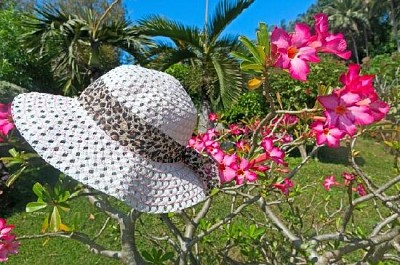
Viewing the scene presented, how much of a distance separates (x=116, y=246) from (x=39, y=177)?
2088 millimetres

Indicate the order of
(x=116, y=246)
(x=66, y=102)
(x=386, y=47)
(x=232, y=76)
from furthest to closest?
(x=386, y=47), (x=232, y=76), (x=116, y=246), (x=66, y=102)

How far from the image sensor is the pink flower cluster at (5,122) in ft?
2.96

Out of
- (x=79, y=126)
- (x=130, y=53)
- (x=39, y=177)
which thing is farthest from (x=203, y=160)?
(x=130, y=53)

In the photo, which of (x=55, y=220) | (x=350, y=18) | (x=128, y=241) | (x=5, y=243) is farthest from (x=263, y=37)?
(x=350, y=18)

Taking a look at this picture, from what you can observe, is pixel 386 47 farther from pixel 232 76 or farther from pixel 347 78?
pixel 347 78

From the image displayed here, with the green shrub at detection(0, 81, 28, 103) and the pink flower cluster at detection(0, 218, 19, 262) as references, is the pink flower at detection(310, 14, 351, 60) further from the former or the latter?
the green shrub at detection(0, 81, 28, 103)

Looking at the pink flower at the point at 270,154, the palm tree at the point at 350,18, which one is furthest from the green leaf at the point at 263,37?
the palm tree at the point at 350,18

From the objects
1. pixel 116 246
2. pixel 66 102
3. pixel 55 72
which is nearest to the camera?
pixel 66 102

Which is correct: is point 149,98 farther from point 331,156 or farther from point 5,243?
point 331,156

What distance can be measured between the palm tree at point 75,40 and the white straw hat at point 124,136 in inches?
217

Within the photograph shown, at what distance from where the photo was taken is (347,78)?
65 cm

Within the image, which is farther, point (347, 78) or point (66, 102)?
point (66, 102)

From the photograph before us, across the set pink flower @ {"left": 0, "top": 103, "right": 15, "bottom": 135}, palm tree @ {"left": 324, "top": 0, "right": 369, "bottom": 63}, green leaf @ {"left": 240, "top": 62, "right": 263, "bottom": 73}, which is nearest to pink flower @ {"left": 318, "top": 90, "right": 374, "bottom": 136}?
green leaf @ {"left": 240, "top": 62, "right": 263, "bottom": 73}

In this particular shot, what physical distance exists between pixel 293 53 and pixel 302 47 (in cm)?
2
